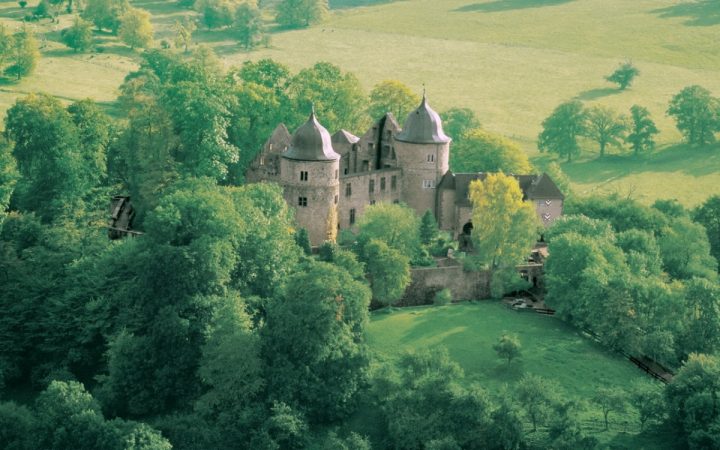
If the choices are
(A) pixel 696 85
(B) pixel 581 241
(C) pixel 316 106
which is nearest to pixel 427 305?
(B) pixel 581 241

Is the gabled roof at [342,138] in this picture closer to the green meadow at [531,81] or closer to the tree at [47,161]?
the tree at [47,161]

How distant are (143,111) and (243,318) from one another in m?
30.5

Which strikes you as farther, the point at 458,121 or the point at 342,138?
the point at 458,121

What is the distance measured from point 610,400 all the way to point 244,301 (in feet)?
82.2

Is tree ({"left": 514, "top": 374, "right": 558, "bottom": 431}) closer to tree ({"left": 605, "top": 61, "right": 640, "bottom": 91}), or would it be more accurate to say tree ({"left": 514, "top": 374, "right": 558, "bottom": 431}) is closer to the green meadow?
the green meadow

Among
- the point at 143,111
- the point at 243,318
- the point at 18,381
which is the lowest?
the point at 18,381

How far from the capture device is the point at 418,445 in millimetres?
94000

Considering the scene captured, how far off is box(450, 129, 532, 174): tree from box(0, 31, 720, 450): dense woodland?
7662 millimetres

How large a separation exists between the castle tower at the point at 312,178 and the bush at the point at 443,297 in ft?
30.4

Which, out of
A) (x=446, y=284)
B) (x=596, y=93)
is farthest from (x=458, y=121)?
(x=446, y=284)

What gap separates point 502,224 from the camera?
111m

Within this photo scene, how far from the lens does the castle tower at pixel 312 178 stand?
111625 mm

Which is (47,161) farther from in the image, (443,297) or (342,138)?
(443,297)

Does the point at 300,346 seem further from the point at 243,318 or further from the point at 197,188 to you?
the point at 197,188
